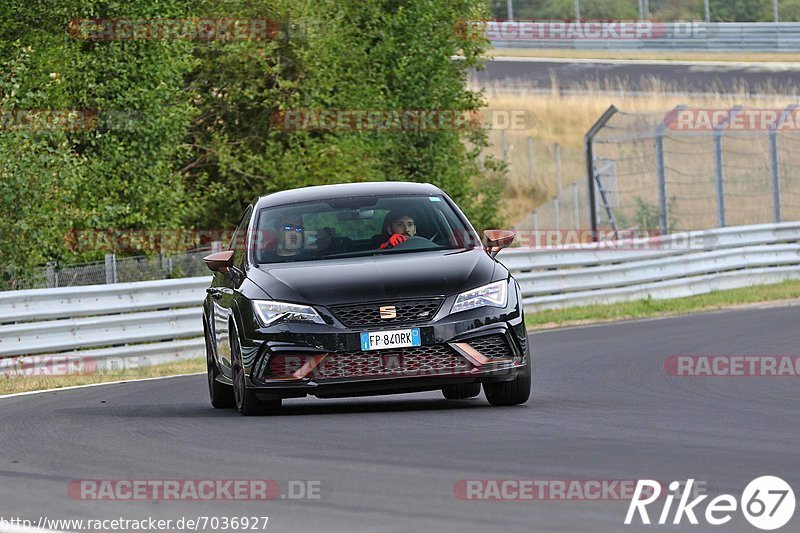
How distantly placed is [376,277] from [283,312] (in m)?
0.63

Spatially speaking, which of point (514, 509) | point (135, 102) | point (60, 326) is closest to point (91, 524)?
point (514, 509)

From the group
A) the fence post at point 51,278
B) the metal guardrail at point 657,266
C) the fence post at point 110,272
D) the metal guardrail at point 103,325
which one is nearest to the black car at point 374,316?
the metal guardrail at point 103,325

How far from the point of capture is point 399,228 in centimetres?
1145

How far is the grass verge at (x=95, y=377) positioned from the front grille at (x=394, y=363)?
597 cm

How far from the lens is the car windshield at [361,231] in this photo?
11336 mm

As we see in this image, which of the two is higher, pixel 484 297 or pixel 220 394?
pixel 484 297

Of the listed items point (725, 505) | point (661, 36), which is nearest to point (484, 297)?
point (725, 505)

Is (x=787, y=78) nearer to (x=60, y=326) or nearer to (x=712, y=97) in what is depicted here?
(x=712, y=97)

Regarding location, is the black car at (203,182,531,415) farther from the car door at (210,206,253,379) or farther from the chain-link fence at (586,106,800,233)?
the chain-link fence at (586,106,800,233)

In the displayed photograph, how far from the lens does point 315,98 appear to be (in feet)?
99.9

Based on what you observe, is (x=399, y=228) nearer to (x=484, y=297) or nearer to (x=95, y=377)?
(x=484, y=297)
